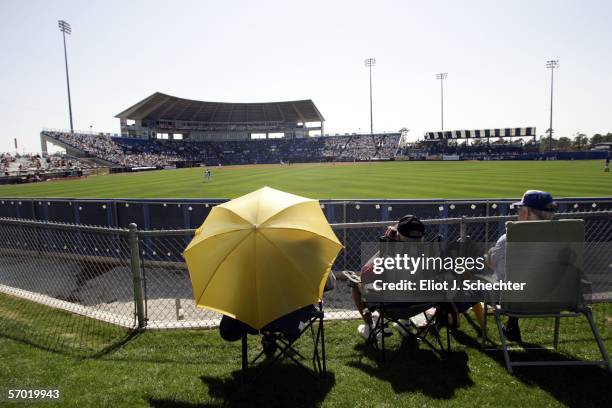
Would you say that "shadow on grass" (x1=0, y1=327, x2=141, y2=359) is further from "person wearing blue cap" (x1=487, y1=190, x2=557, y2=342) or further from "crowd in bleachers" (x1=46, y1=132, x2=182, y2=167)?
"crowd in bleachers" (x1=46, y1=132, x2=182, y2=167)

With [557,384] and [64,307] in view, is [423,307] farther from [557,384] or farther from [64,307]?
[64,307]

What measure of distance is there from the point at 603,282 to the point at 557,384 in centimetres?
574

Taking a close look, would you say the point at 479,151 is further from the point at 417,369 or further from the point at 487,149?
the point at 417,369

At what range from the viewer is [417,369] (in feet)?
12.5

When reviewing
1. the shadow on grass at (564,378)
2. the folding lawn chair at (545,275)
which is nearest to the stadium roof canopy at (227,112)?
the folding lawn chair at (545,275)

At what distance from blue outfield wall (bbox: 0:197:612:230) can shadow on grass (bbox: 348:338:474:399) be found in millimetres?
4412

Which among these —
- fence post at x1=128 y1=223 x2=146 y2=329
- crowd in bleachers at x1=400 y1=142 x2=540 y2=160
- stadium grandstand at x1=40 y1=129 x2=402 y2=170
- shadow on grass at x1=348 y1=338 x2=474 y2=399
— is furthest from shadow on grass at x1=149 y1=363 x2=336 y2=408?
crowd in bleachers at x1=400 y1=142 x2=540 y2=160

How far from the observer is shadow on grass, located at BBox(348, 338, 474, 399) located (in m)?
3.48

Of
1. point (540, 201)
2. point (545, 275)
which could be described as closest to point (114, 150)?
point (540, 201)

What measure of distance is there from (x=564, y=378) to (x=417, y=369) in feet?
4.32

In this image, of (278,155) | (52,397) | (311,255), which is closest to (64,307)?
(52,397)

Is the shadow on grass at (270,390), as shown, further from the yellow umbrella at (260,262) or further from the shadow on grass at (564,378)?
the shadow on grass at (564,378)

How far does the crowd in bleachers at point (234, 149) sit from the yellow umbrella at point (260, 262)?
60130 millimetres

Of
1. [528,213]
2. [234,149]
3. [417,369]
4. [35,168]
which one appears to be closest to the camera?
[417,369]
